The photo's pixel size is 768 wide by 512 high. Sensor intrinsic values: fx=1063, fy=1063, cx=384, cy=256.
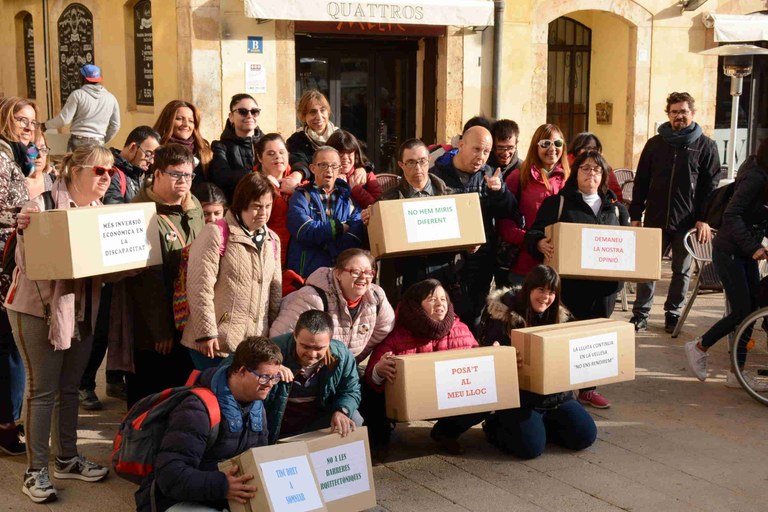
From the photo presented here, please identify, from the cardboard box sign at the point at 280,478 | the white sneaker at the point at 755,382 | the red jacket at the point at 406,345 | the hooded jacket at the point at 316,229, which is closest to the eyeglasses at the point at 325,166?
the hooded jacket at the point at 316,229

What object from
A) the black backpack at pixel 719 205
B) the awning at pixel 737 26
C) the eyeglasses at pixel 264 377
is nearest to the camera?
the eyeglasses at pixel 264 377

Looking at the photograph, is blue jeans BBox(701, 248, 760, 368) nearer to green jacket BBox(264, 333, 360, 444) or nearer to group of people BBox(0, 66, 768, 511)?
group of people BBox(0, 66, 768, 511)

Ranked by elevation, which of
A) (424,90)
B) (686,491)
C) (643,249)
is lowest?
(686,491)

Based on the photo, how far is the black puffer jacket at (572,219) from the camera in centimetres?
679

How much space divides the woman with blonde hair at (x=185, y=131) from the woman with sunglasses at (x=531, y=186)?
200cm

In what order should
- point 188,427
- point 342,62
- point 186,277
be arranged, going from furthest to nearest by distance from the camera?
point 342,62 < point 186,277 < point 188,427

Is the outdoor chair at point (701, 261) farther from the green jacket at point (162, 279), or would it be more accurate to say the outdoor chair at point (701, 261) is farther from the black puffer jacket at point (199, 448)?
the black puffer jacket at point (199, 448)

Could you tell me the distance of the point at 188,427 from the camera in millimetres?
4527

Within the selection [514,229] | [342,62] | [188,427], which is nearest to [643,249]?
[514,229]

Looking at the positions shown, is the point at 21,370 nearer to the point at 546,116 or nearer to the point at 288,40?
the point at 288,40

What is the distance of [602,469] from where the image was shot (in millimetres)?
5883

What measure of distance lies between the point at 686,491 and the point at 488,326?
1436 mm

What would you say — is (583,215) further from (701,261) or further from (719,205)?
(701,261)

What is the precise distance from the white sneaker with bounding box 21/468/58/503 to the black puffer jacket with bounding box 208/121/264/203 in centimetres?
232
